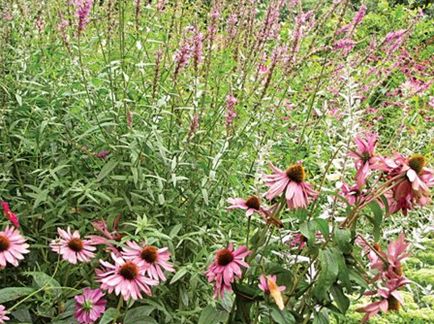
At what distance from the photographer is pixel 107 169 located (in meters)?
2.01

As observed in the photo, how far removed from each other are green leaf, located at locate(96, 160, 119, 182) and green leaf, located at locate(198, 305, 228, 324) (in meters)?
0.51

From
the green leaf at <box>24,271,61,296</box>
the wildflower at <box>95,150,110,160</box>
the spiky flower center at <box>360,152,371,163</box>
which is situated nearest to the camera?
the spiky flower center at <box>360,152,371,163</box>

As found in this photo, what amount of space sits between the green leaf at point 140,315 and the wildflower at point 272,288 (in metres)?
0.34

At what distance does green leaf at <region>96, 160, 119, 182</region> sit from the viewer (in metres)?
1.98

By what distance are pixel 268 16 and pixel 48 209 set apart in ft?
3.27

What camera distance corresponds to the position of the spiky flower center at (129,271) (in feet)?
5.55

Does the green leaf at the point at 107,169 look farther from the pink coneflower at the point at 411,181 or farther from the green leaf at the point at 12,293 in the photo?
the pink coneflower at the point at 411,181

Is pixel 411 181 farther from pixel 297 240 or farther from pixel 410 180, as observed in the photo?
pixel 297 240

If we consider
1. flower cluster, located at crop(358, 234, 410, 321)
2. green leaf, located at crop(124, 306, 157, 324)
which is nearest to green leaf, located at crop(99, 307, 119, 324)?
green leaf, located at crop(124, 306, 157, 324)

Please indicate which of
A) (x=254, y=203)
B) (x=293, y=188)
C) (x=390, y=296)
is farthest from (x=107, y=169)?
(x=390, y=296)

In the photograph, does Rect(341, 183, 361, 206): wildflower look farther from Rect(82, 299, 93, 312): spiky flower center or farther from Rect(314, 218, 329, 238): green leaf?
Rect(82, 299, 93, 312): spiky flower center

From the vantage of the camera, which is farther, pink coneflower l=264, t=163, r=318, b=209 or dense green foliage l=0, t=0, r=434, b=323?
dense green foliage l=0, t=0, r=434, b=323

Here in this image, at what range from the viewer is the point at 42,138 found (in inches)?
86.6

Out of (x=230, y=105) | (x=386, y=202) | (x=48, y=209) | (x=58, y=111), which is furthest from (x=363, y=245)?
(x=58, y=111)
